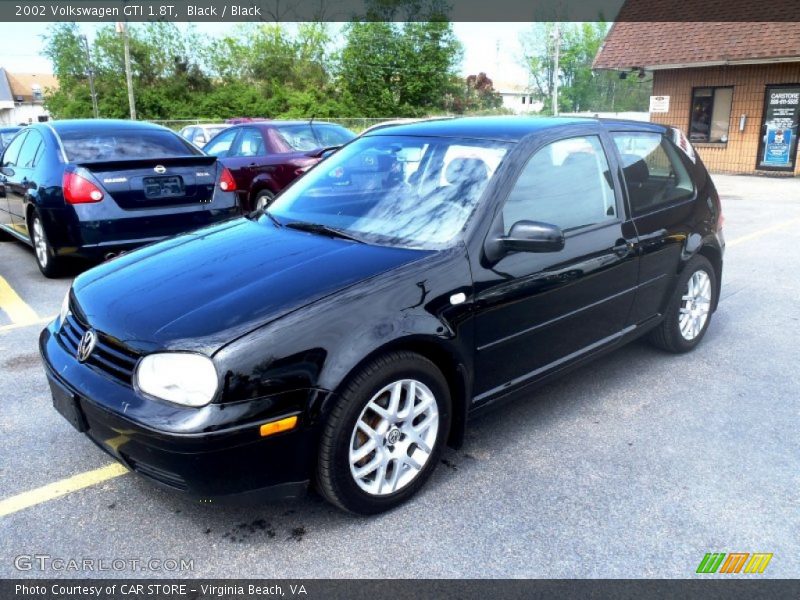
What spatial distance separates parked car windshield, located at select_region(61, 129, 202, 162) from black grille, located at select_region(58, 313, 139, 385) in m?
4.00

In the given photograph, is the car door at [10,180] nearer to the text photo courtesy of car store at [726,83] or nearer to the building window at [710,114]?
the text photo courtesy of car store at [726,83]

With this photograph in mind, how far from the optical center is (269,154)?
905cm

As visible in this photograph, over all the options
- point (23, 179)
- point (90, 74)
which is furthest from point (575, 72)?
point (23, 179)

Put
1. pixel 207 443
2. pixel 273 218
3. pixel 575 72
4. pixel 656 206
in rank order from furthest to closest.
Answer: pixel 575 72 → pixel 656 206 → pixel 273 218 → pixel 207 443

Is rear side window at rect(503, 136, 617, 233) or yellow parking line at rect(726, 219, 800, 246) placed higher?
rear side window at rect(503, 136, 617, 233)

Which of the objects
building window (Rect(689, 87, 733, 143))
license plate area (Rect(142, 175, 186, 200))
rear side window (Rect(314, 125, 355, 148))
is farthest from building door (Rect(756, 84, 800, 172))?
license plate area (Rect(142, 175, 186, 200))

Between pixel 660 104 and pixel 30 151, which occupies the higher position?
pixel 660 104

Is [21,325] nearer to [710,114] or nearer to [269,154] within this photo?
[269,154]

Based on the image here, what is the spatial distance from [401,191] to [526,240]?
2.44 feet

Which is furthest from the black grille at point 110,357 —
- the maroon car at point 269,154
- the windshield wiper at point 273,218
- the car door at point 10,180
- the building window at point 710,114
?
the building window at point 710,114

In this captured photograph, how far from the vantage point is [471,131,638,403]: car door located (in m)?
3.03

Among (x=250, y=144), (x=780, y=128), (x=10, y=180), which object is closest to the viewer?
(x=10, y=180)

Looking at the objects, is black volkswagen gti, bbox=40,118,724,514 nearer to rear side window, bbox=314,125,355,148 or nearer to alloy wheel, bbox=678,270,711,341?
alloy wheel, bbox=678,270,711,341

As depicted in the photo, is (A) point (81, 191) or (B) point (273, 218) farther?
(A) point (81, 191)
